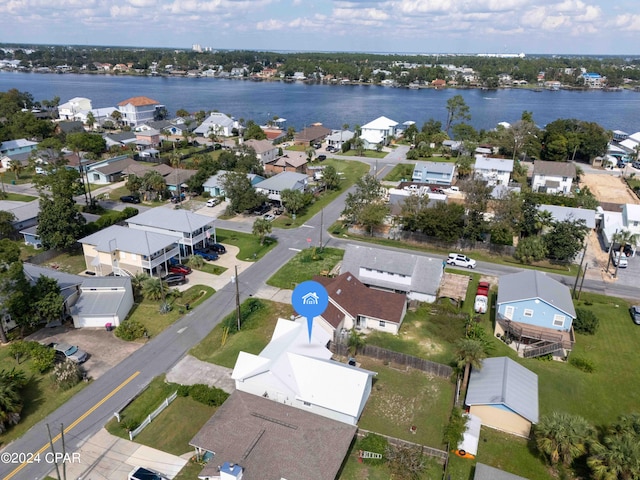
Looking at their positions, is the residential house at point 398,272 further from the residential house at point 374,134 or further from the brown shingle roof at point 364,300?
the residential house at point 374,134

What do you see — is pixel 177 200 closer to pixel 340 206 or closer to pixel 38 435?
pixel 340 206

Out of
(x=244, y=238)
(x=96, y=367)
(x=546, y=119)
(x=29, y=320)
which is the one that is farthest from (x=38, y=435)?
(x=546, y=119)

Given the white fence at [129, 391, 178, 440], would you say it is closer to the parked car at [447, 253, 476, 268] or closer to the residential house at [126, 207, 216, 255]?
the residential house at [126, 207, 216, 255]

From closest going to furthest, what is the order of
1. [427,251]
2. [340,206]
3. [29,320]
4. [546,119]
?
1. [29,320]
2. [427,251]
3. [340,206]
4. [546,119]

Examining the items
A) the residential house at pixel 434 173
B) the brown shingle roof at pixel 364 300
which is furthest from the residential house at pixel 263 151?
the brown shingle roof at pixel 364 300

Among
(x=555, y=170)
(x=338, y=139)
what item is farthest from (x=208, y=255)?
(x=338, y=139)

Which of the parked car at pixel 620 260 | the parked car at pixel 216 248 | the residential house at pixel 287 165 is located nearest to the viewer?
the parked car at pixel 620 260
